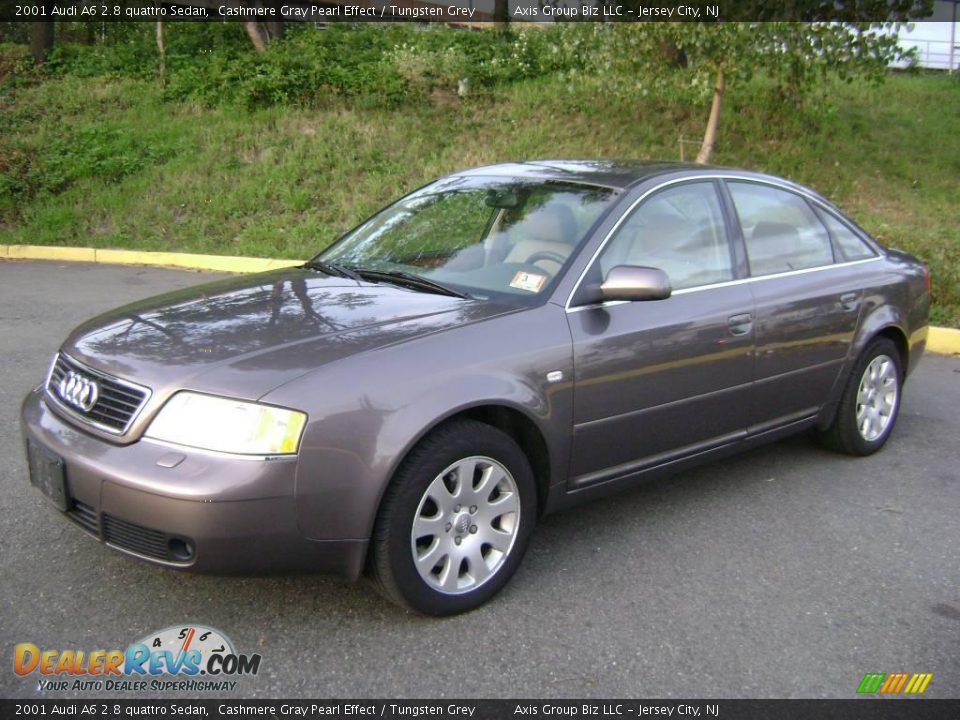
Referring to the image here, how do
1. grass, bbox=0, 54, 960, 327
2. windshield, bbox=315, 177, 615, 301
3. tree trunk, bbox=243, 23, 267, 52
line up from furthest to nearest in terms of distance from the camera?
tree trunk, bbox=243, 23, 267, 52
grass, bbox=0, 54, 960, 327
windshield, bbox=315, 177, 615, 301

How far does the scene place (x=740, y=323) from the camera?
4.05 m

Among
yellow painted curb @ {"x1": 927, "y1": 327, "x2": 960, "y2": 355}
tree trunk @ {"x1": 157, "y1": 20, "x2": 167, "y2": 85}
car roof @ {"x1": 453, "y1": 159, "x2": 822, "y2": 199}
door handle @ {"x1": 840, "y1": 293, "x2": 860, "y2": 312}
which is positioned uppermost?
tree trunk @ {"x1": 157, "y1": 20, "x2": 167, "y2": 85}

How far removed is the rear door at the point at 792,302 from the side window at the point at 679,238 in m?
0.18

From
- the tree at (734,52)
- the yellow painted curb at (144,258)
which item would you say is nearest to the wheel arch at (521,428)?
the yellow painted curb at (144,258)

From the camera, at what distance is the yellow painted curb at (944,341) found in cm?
744

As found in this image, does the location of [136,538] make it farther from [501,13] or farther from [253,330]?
[501,13]

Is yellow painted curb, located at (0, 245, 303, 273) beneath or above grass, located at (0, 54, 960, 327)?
beneath

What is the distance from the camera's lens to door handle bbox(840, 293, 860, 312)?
4625mm

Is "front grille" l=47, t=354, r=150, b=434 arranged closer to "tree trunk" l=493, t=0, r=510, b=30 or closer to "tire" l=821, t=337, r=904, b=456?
"tire" l=821, t=337, r=904, b=456

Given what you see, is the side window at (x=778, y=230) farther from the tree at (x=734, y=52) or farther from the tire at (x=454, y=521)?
the tree at (x=734, y=52)

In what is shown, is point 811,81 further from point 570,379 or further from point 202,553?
point 202,553

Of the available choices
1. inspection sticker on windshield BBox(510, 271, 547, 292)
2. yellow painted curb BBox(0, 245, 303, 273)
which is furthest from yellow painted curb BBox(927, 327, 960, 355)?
yellow painted curb BBox(0, 245, 303, 273)

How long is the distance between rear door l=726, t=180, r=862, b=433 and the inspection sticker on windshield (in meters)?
1.14

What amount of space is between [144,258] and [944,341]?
28.7 feet
